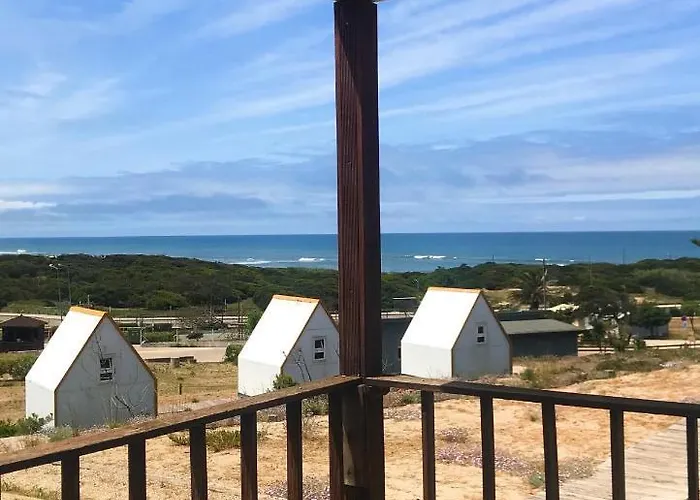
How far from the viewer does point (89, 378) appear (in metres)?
17.7

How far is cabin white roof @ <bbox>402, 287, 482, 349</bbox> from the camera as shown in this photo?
70.4 ft

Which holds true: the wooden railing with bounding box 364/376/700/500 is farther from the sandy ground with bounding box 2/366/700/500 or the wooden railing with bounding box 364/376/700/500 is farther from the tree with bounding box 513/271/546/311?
the tree with bounding box 513/271/546/311

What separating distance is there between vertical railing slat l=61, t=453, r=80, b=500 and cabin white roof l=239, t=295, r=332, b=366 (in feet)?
60.9

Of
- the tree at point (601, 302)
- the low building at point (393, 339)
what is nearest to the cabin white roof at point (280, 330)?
the low building at point (393, 339)

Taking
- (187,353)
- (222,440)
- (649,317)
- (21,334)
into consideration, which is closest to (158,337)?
(187,353)

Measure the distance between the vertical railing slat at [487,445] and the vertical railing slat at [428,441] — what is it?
0.15 metres

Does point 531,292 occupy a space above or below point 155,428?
below

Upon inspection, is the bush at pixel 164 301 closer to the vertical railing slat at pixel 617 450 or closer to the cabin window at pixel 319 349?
the cabin window at pixel 319 349

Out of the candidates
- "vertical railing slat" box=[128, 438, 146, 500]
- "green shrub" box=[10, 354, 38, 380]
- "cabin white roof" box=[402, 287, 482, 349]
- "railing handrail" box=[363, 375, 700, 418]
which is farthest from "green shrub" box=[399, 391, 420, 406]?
"green shrub" box=[10, 354, 38, 380]

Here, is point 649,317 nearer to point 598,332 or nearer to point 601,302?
point 601,302

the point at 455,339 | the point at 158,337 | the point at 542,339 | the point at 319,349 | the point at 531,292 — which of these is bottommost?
the point at 158,337

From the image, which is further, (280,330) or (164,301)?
(164,301)

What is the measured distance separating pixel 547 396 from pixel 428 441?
1.28ft

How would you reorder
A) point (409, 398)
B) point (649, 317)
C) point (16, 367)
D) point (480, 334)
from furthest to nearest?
point (649, 317), point (16, 367), point (480, 334), point (409, 398)
